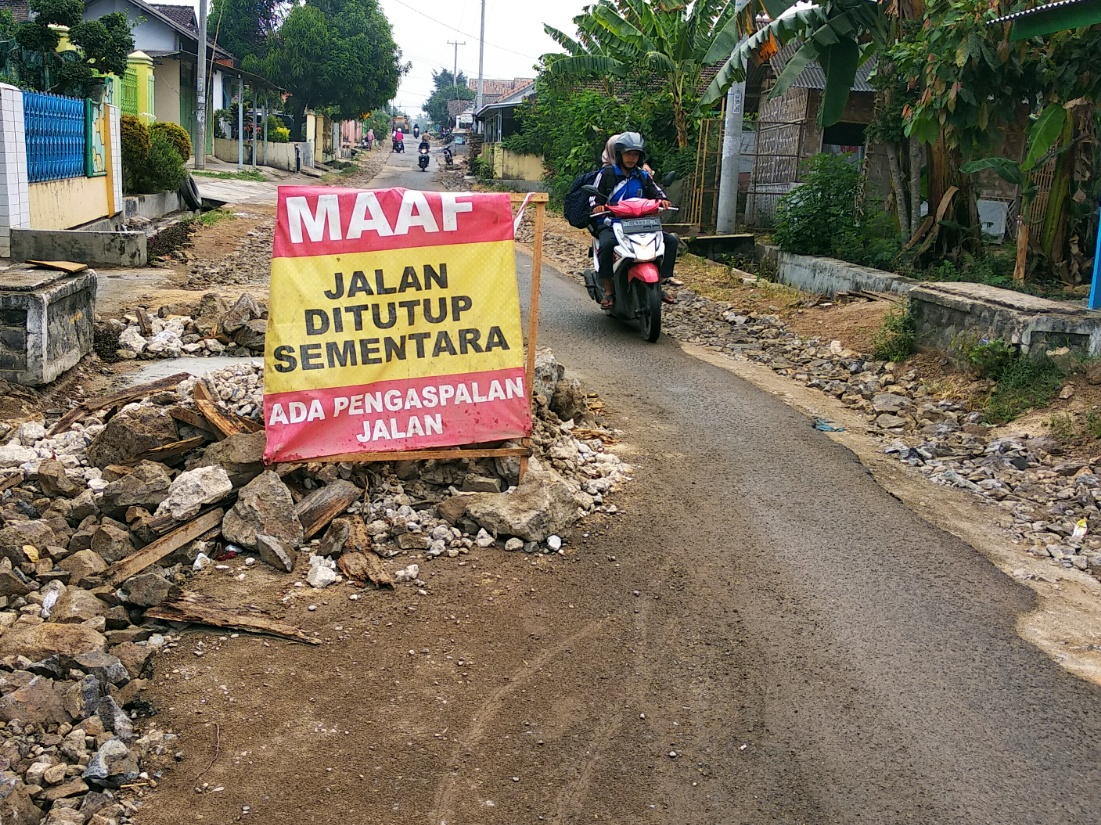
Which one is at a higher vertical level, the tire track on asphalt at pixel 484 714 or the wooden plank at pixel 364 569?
the wooden plank at pixel 364 569

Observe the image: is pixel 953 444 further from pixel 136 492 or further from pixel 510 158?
pixel 510 158

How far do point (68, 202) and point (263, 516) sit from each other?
9978mm

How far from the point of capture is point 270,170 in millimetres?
39000

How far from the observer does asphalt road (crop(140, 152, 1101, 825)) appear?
11.3 ft

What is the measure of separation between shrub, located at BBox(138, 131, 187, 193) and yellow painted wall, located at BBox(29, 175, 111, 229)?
3223 mm

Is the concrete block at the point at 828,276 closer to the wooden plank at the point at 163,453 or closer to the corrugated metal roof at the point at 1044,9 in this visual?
the corrugated metal roof at the point at 1044,9

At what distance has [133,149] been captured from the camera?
18.5 meters

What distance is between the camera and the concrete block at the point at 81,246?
35.4 feet

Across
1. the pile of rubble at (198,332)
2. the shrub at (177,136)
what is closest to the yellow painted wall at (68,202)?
the pile of rubble at (198,332)

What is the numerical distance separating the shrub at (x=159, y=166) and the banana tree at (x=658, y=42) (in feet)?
31.4

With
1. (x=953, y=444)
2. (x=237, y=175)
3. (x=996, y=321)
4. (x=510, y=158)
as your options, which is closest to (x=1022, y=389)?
(x=996, y=321)

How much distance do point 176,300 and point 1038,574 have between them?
828cm

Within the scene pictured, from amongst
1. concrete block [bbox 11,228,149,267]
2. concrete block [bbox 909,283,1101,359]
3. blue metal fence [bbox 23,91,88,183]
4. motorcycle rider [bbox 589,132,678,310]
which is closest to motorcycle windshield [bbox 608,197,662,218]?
motorcycle rider [bbox 589,132,678,310]

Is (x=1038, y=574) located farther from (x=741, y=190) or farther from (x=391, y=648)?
(x=741, y=190)
